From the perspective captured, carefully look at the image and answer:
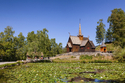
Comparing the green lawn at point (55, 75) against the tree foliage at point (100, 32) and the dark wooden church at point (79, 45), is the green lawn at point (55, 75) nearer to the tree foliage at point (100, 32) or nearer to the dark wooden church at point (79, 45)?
the dark wooden church at point (79, 45)

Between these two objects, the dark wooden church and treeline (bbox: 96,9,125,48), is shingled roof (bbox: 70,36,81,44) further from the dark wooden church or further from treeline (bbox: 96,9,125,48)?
treeline (bbox: 96,9,125,48)

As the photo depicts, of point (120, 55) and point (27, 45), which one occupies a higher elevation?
point (27, 45)

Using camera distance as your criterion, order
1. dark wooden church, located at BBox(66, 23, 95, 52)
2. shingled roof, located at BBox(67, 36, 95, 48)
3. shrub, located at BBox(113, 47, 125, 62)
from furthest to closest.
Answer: shingled roof, located at BBox(67, 36, 95, 48)
dark wooden church, located at BBox(66, 23, 95, 52)
shrub, located at BBox(113, 47, 125, 62)

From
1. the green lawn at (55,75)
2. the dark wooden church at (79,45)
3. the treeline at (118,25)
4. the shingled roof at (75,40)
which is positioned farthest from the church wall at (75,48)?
the green lawn at (55,75)

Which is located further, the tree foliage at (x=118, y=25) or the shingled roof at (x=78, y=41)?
the shingled roof at (x=78, y=41)

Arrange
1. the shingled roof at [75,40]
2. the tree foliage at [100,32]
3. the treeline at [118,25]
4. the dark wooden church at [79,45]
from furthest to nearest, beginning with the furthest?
1. the tree foliage at [100,32]
2. the shingled roof at [75,40]
3. the dark wooden church at [79,45]
4. the treeline at [118,25]

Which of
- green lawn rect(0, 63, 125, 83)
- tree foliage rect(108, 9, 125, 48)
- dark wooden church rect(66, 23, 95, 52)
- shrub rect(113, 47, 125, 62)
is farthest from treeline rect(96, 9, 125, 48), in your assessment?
green lawn rect(0, 63, 125, 83)

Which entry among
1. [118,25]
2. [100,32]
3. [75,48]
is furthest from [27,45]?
[100,32]

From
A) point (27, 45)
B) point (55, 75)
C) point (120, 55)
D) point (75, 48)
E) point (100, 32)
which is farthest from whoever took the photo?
point (100, 32)

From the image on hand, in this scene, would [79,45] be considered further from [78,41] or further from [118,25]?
[118,25]

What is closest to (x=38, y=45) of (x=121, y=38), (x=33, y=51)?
(x=33, y=51)

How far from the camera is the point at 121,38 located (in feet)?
131

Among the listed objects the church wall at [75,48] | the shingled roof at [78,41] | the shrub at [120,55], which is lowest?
the shrub at [120,55]

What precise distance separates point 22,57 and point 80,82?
51.8 meters
